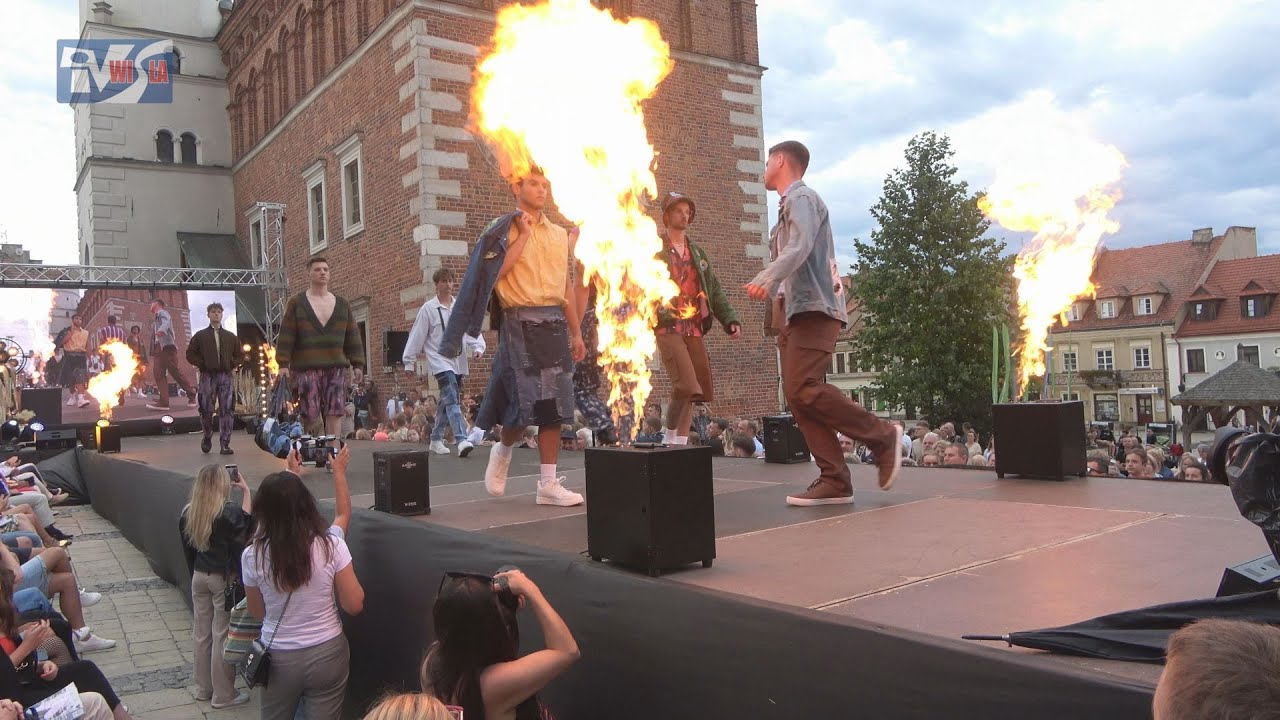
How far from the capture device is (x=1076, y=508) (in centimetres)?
418

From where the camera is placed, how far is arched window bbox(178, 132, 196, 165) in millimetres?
29578

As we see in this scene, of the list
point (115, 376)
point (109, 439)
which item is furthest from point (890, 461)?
point (115, 376)

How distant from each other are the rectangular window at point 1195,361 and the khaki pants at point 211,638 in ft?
181

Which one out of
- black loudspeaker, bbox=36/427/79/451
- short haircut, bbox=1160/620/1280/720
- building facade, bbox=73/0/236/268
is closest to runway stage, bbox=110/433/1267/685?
short haircut, bbox=1160/620/1280/720

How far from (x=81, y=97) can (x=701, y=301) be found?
32046 mm

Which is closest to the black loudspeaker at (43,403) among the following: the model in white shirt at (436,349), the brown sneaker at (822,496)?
the model in white shirt at (436,349)

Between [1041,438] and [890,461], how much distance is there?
116cm

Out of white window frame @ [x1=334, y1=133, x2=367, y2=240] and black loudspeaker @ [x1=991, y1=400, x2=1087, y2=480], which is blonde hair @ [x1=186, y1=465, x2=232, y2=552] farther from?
white window frame @ [x1=334, y1=133, x2=367, y2=240]

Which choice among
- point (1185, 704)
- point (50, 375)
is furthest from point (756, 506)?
→ point (50, 375)

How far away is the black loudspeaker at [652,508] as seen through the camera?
3.27 m

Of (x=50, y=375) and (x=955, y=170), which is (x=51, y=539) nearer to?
(x=50, y=375)

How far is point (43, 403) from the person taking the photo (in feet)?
56.1

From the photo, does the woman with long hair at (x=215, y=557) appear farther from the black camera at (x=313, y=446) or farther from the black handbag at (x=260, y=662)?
the black handbag at (x=260, y=662)

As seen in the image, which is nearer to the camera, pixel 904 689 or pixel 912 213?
pixel 904 689
